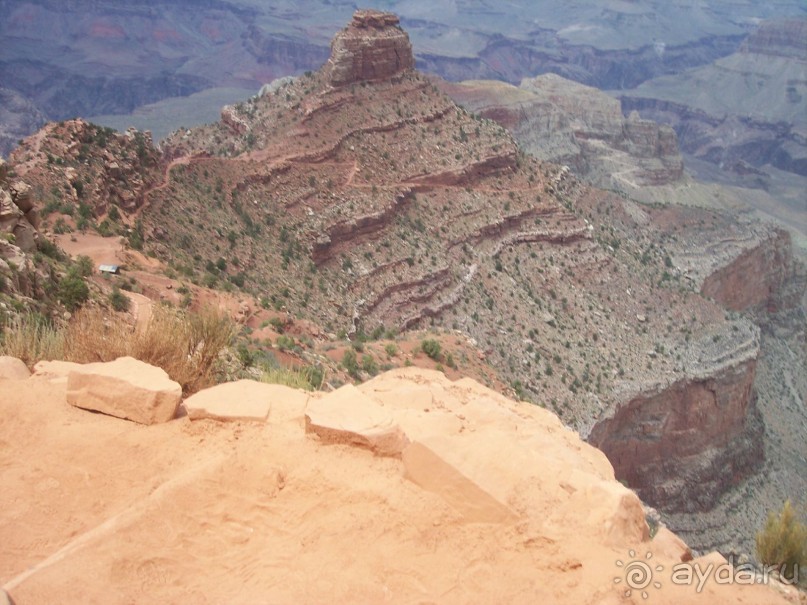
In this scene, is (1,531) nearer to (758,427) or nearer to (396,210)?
(396,210)

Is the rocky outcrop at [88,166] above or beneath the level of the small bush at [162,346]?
beneath

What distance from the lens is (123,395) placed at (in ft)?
40.2

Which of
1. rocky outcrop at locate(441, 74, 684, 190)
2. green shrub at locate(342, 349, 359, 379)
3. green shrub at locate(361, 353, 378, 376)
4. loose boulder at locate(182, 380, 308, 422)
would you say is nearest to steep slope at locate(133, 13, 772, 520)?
green shrub at locate(342, 349, 359, 379)

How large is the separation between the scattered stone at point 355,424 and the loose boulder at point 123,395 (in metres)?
2.27

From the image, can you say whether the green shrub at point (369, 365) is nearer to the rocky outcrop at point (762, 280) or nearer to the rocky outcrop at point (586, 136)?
the rocky outcrop at point (762, 280)

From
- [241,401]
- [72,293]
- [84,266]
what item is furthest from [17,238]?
[241,401]

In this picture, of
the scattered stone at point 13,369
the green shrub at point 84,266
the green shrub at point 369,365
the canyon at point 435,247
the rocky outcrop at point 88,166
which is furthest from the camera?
the canyon at point 435,247

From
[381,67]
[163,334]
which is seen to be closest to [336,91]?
[381,67]

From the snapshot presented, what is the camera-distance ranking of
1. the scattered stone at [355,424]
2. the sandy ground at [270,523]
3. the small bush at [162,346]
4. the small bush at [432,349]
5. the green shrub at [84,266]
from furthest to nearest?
the small bush at [432,349], the green shrub at [84,266], the small bush at [162,346], the scattered stone at [355,424], the sandy ground at [270,523]

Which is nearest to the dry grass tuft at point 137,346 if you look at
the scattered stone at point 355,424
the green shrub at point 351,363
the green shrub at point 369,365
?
the scattered stone at point 355,424

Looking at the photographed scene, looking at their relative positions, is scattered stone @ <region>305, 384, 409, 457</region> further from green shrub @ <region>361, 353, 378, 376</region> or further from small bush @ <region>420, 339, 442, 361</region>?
small bush @ <region>420, 339, 442, 361</region>

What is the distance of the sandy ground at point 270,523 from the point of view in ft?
29.9

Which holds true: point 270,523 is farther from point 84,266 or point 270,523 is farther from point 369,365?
point 369,365

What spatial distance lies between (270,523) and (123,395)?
3635 mm
